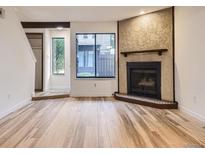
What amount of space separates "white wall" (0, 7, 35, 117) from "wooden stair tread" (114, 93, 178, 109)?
2599mm

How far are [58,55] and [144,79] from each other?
12.9 ft

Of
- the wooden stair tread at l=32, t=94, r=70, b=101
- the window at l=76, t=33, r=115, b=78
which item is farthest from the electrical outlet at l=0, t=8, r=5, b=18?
the window at l=76, t=33, r=115, b=78

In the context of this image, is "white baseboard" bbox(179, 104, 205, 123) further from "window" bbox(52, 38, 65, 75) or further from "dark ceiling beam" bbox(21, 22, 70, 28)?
"window" bbox(52, 38, 65, 75)

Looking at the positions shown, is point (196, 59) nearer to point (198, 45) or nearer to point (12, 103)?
point (198, 45)

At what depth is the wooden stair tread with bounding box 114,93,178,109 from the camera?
5.62m

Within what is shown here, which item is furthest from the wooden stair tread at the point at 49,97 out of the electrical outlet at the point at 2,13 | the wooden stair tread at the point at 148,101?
the electrical outlet at the point at 2,13

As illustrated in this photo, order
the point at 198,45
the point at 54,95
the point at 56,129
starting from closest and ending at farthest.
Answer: the point at 56,129 → the point at 198,45 → the point at 54,95

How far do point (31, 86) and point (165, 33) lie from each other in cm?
389

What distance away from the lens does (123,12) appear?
6484mm

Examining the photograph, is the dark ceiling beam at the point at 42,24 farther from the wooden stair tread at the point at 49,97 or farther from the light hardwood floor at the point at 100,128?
the light hardwood floor at the point at 100,128

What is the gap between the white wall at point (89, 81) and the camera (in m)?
7.84

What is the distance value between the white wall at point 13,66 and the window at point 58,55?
2.80m

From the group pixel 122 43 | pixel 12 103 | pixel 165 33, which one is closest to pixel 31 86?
pixel 12 103

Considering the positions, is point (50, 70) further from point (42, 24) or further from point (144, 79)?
point (144, 79)
